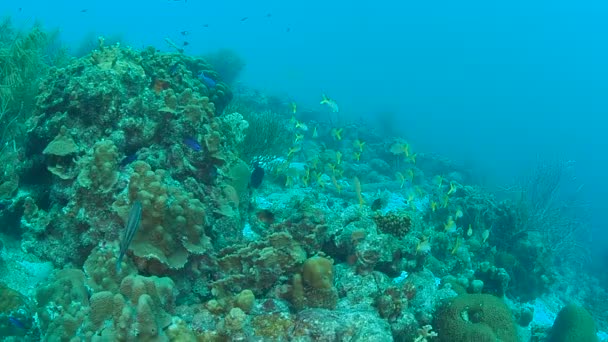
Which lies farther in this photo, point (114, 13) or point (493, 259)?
point (114, 13)

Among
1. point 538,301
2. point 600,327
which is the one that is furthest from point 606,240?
point 538,301

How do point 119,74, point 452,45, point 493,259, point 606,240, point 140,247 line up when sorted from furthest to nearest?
point 452,45 → point 606,240 → point 493,259 → point 119,74 → point 140,247

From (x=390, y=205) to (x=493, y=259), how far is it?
355cm

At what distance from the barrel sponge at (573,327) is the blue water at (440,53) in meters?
66.1

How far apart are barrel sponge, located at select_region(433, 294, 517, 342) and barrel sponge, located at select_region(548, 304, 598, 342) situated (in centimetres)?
327

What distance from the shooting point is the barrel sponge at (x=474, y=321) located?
18.8ft

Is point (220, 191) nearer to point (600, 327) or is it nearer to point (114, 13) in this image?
point (600, 327)

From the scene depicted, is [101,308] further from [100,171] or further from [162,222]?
[100,171]

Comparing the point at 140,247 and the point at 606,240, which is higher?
the point at 140,247

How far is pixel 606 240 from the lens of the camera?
117 ft

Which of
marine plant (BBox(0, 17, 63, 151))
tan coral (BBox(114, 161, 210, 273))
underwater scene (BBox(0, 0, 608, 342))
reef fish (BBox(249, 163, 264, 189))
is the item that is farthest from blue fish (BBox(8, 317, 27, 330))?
reef fish (BBox(249, 163, 264, 189))

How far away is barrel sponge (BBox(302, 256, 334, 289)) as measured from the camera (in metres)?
4.41

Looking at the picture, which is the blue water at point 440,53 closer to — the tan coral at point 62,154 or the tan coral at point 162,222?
the tan coral at point 62,154

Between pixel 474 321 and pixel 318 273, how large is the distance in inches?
117
